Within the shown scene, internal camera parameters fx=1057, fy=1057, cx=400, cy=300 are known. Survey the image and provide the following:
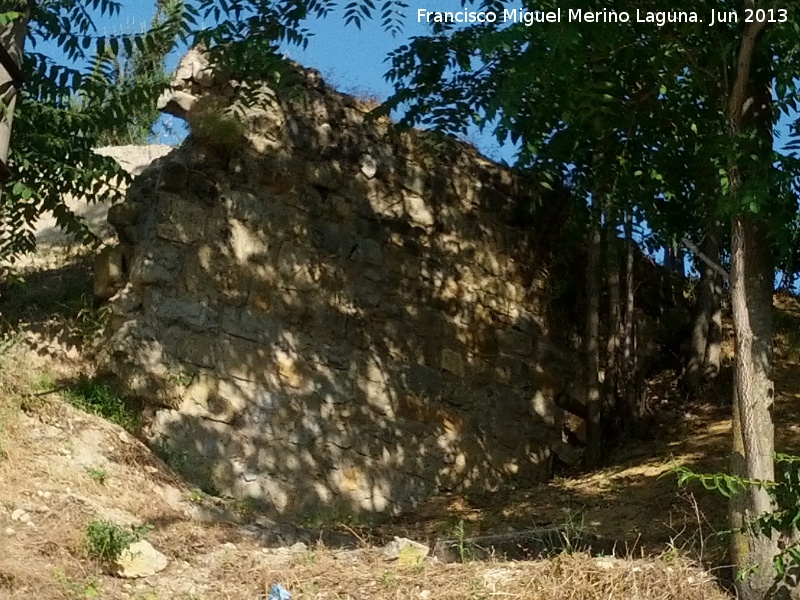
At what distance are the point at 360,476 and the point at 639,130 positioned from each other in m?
2.93

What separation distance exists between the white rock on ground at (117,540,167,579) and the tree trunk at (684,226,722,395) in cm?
520

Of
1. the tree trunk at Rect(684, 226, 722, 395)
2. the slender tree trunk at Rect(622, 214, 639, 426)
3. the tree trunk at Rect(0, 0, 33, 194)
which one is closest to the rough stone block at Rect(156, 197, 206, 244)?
the tree trunk at Rect(0, 0, 33, 194)

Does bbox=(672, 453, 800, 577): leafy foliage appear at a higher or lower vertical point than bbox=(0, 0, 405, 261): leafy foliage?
lower

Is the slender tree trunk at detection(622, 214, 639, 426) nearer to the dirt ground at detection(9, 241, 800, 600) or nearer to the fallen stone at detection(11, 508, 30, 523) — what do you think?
the dirt ground at detection(9, 241, 800, 600)

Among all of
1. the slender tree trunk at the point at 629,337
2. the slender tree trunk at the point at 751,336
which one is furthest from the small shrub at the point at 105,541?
the slender tree trunk at the point at 629,337

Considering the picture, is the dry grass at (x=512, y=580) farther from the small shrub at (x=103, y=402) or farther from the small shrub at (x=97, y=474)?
the small shrub at (x=103, y=402)

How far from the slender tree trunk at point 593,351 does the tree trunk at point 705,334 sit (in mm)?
938

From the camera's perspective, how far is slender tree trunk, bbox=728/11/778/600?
4.84 meters

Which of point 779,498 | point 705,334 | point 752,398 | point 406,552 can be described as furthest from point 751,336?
point 705,334

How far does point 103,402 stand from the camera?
6.45m

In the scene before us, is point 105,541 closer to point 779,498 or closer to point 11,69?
point 11,69

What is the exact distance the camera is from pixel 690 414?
27.9 ft

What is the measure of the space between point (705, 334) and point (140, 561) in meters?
5.60

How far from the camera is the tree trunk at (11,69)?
150 inches
